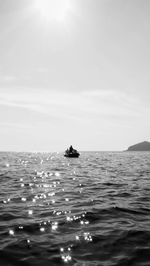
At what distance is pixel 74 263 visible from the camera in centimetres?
667

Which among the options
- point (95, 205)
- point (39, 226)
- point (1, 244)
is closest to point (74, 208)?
point (95, 205)

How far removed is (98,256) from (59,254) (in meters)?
1.05

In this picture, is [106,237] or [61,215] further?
[61,215]

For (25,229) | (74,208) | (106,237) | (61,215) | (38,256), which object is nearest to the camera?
(38,256)

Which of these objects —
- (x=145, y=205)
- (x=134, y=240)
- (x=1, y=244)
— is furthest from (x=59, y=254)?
(x=145, y=205)

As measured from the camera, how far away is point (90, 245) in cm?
796

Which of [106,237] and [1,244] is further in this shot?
[106,237]

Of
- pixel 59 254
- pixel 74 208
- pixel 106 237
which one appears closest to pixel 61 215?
pixel 74 208

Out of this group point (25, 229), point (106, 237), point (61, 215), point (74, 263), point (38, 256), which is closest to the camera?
point (74, 263)

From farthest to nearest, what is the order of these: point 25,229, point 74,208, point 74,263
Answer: point 74,208, point 25,229, point 74,263

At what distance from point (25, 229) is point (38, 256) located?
8.09ft

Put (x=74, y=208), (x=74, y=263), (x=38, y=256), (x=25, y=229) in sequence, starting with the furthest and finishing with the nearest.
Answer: (x=74, y=208) < (x=25, y=229) < (x=38, y=256) < (x=74, y=263)

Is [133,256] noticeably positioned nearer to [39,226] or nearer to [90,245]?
[90,245]

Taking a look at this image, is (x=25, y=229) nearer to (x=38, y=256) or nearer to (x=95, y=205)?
(x=38, y=256)
